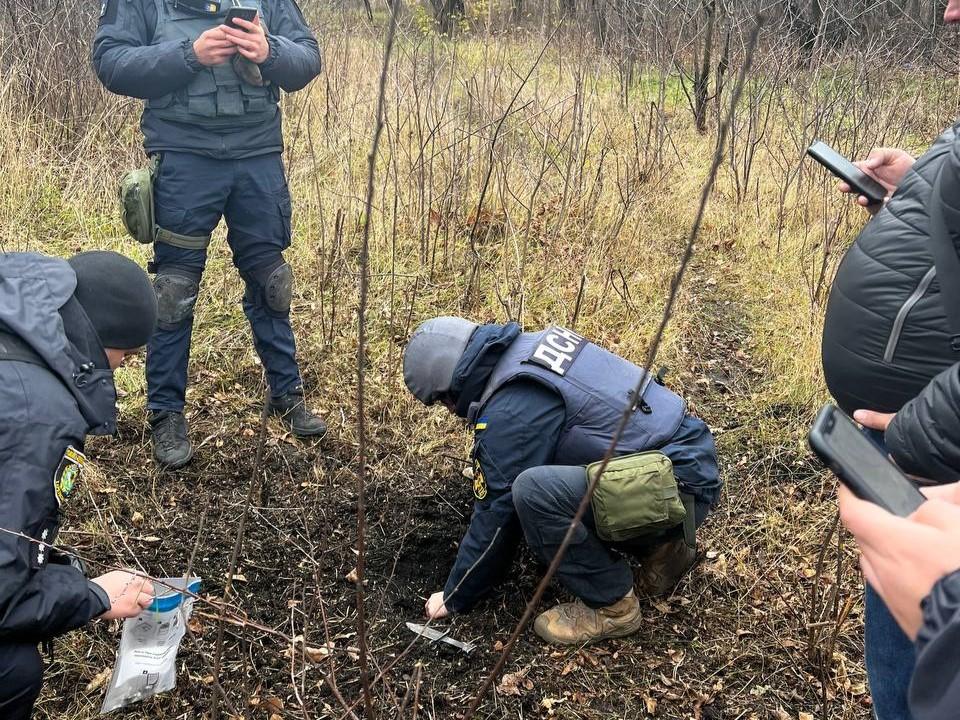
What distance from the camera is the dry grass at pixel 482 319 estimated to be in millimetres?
2260

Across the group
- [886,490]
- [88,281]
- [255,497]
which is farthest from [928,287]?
[255,497]

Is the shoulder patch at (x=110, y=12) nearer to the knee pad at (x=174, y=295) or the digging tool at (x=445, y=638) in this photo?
the knee pad at (x=174, y=295)

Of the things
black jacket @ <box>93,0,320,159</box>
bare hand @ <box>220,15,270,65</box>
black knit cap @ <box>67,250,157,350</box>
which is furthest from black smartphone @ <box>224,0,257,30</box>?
black knit cap @ <box>67,250,157,350</box>

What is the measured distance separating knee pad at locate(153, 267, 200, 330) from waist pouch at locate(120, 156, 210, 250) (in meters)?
0.11

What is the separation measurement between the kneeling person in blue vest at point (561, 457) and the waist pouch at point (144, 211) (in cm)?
104

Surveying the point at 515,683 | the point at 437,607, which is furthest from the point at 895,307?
the point at 437,607

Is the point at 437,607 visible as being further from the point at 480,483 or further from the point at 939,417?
the point at 939,417

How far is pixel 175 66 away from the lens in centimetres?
259

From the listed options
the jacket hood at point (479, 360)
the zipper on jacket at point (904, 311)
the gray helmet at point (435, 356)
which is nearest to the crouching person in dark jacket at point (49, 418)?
the gray helmet at point (435, 356)

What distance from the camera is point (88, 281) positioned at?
5.90 feet

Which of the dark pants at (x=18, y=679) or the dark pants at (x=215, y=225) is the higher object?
the dark pants at (x=215, y=225)

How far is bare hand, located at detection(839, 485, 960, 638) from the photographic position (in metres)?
0.85

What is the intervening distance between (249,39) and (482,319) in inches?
67.6

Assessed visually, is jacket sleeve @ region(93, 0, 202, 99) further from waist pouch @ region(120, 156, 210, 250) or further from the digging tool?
the digging tool
